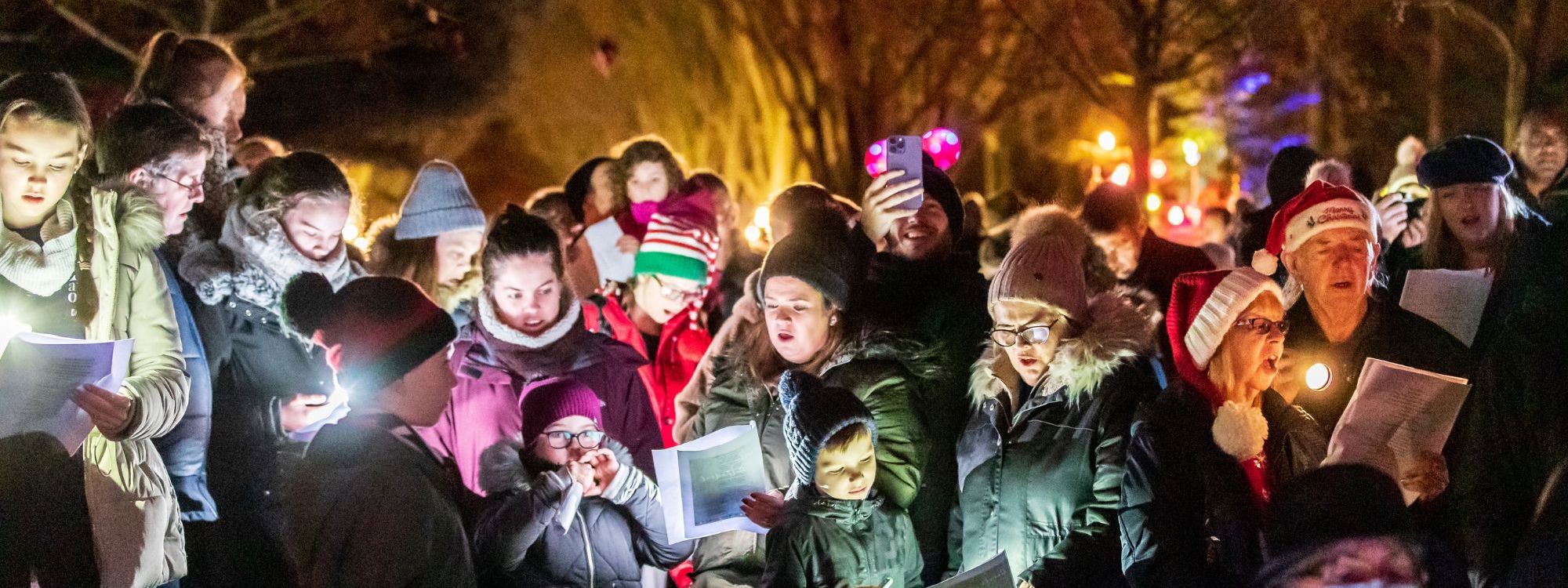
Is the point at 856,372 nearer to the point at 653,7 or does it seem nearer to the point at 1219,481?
the point at 1219,481

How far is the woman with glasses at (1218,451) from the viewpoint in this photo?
4070 mm

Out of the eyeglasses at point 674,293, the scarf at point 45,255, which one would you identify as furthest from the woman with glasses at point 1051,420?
the scarf at point 45,255

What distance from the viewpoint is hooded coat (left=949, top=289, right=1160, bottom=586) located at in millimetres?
4289

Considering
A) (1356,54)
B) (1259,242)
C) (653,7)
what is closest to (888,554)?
(1259,242)

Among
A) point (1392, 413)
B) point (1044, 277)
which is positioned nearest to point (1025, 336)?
point (1044, 277)

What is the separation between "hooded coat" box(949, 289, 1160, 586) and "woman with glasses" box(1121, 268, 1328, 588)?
0.39ft

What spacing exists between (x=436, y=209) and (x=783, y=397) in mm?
2749

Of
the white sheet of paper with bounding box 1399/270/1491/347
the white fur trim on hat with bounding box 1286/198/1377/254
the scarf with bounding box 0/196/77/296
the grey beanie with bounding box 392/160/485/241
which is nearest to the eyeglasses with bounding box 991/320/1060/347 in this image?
the white fur trim on hat with bounding box 1286/198/1377/254

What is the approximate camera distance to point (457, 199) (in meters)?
6.70

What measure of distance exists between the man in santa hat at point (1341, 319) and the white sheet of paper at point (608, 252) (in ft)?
12.9

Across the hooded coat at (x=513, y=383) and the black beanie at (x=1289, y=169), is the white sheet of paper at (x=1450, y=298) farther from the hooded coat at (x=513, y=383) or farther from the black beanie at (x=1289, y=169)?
the hooded coat at (x=513, y=383)

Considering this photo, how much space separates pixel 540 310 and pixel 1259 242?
9.70 feet

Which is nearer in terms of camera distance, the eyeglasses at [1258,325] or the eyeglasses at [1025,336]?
the eyeglasses at [1258,325]

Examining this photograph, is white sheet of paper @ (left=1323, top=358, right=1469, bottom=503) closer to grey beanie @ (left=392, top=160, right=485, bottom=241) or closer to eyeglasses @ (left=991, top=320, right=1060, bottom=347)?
eyeglasses @ (left=991, top=320, right=1060, bottom=347)
